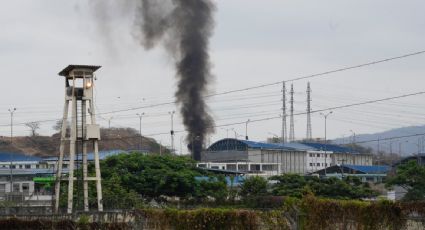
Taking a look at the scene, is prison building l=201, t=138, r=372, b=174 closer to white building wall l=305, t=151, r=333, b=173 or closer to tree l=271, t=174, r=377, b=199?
white building wall l=305, t=151, r=333, b=173

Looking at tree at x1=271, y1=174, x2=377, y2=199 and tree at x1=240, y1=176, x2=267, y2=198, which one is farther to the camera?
tree at x1=240, y1=176, x2=267, y2=198

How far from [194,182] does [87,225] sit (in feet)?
99.0

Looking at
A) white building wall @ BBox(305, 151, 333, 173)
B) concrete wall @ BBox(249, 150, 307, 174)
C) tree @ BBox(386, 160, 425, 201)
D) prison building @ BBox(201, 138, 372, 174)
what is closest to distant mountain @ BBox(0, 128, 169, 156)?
prison building @ BBox(201, 138, 372, 174)

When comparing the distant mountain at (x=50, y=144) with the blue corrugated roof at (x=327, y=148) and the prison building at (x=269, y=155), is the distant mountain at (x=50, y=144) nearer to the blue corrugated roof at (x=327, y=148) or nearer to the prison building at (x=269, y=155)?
the blue corrugated roof at (x=327, y=148)

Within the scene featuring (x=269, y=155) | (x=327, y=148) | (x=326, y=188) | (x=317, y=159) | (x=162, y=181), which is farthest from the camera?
(x=327, y=148)

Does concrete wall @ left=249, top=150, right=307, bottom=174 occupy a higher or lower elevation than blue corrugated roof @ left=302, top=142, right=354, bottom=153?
lower

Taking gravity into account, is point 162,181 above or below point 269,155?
below

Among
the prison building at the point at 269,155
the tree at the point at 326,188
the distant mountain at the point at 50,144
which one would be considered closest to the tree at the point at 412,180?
the tree at the point at 326,188

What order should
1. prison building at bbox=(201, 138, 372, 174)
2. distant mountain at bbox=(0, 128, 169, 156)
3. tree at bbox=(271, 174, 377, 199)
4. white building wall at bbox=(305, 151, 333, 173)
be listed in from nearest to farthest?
1. tree at bbox=(271, 174, 377, 199)
2. prison building at bbox=(201, 138, 372, 174)
3. white building wall at bbox=(305, 151, 333, 173)
4. distant mountain at bbox=(0, 128, 169, 156)

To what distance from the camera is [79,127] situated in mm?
38406

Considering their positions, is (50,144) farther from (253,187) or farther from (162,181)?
(253,187)

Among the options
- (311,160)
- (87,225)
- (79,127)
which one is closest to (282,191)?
(79,127)

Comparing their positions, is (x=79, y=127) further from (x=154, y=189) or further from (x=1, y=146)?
(x=1, y=146)

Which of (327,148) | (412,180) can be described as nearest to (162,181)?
(412,180)
